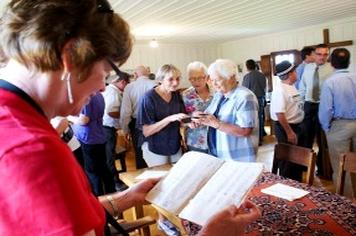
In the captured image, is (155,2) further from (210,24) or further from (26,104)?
(26,104)

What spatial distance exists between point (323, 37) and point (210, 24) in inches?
94.1

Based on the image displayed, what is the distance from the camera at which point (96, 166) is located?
10.3 feet

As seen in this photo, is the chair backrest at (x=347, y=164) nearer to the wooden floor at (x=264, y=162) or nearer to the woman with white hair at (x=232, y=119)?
the woman with white hair at (x=232, y=119)

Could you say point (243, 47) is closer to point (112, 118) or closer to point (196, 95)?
point (112, 118)

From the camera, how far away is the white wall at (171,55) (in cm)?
821

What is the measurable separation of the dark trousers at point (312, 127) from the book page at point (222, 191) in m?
2.71

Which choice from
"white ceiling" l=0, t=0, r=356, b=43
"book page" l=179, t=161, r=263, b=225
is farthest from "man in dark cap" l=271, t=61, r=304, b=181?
"book page" l=179, t=161, r=263, b=225

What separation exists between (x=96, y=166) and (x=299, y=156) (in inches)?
74.1

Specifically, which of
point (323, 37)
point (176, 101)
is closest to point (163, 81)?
point (176, 101)

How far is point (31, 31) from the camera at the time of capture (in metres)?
0.55

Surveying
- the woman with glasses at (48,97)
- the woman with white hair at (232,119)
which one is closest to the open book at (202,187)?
the woman with glasses at (48,97)

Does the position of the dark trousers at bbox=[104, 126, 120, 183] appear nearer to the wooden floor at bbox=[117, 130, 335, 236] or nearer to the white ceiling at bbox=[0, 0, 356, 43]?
the wooden floor at bbox=[117, 130, 335, 236]

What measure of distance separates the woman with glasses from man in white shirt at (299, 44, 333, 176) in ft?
11.1

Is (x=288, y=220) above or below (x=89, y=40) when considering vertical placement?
below
